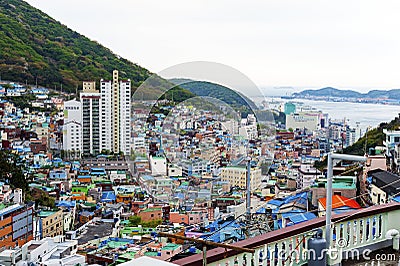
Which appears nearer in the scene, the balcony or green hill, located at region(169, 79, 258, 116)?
the balcony

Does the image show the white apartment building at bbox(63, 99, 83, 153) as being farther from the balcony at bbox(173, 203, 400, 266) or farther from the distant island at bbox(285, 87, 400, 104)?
the balcony at bbox(173, 203, 400, 266)

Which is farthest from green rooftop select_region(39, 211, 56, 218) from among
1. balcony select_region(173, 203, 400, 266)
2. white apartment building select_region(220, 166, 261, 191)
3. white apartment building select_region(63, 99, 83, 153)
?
white apartment building select_region(63, 99, 83, 153)

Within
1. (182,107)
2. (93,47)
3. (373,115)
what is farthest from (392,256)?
(93,47)

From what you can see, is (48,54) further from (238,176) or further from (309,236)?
(309,236)

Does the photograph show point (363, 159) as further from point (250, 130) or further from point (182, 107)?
point (182, 107)

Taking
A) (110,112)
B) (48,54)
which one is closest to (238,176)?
(110,112)
